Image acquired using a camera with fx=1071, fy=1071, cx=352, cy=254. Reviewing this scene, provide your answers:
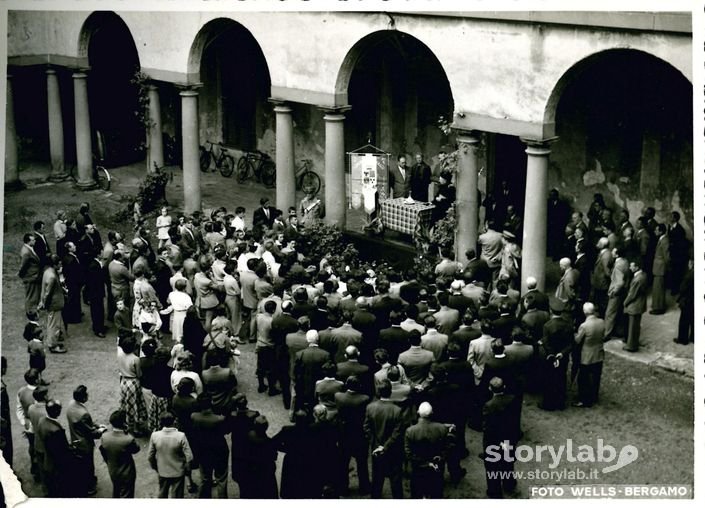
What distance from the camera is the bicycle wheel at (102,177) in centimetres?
2586

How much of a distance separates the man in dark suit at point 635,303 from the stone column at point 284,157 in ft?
26.4

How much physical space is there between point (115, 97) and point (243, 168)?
4.42 m

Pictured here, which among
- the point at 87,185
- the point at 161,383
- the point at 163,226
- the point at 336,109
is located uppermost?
the point at 336,109

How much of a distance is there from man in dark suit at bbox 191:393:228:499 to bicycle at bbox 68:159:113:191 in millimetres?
14495

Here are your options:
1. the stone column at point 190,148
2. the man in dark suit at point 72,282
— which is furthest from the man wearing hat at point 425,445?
the stone column at point 190,148

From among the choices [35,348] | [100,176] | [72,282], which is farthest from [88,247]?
[100,176]

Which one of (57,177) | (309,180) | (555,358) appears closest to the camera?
(555,358)

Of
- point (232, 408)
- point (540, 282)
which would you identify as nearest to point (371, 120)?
point (540, 282)

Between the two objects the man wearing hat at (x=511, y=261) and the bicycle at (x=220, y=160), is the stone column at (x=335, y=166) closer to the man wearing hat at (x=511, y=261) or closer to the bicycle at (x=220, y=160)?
the man wearing hat at (x=511, y=261)

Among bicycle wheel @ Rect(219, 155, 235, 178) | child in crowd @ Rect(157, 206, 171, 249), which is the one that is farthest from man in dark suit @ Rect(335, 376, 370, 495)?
bicycle wheel @ Rect(219, 155, 235, 178)

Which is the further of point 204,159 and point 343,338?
point 204,159

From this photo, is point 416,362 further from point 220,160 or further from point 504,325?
point 220,160

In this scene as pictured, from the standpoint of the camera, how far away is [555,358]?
14.3 metres

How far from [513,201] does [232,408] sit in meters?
10.8
